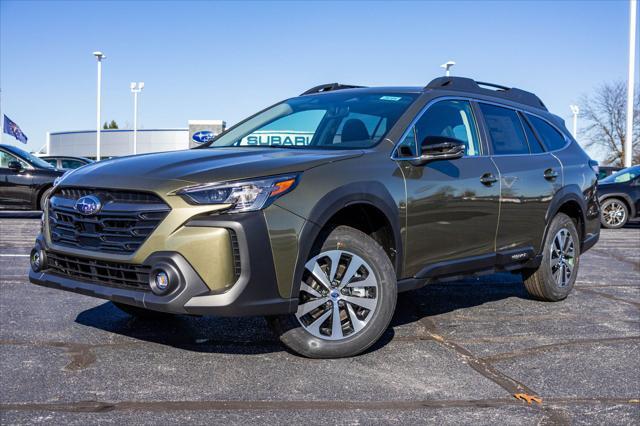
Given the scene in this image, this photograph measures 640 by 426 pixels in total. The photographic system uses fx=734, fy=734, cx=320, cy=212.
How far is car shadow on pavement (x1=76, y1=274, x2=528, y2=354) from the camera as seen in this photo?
4.61 meters

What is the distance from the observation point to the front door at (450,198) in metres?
4.78

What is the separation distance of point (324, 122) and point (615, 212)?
42.4 feet

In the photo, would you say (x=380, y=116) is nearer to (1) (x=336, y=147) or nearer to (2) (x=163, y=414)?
(1) (x=336, y=147)

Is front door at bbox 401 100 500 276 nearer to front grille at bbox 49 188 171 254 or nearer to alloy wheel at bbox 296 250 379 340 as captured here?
A: alloy wheel at bbox 296 250 379 340

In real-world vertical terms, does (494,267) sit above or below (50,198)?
below

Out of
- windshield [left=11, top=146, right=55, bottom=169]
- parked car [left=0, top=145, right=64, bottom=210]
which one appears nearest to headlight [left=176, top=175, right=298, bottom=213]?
parked car [left=0, top=145, right=64, bottom=210]

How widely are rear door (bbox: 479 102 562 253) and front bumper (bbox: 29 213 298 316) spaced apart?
234 cm

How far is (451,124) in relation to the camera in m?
5.46

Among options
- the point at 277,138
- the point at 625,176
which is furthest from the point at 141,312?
the point at 625,176

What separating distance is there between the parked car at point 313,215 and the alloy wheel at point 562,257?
1.56ft

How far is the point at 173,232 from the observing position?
3812mm

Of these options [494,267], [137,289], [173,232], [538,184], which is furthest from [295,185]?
[538,184]

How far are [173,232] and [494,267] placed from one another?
2.77 m

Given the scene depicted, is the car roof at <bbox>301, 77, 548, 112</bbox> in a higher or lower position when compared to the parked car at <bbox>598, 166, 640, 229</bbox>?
higher
